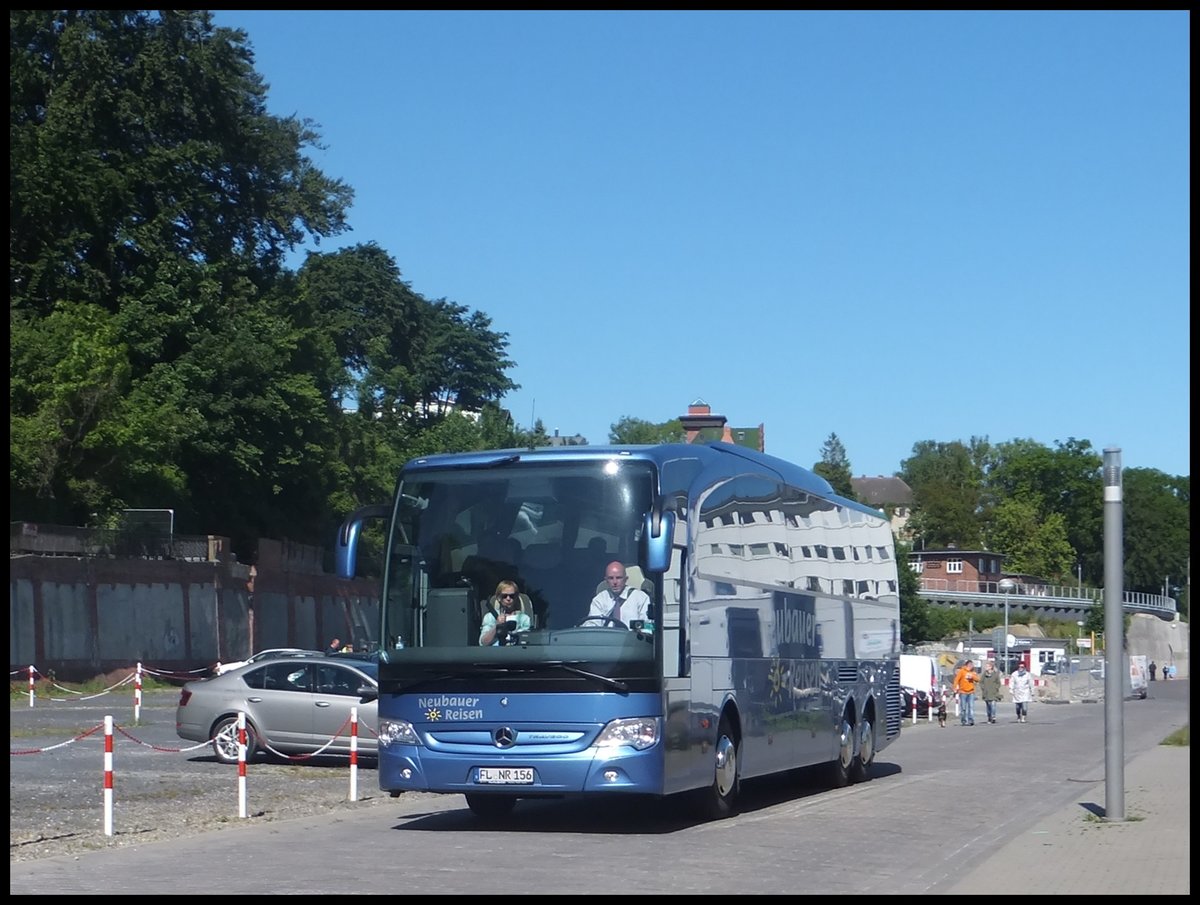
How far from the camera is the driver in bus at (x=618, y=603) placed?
16.0 metres

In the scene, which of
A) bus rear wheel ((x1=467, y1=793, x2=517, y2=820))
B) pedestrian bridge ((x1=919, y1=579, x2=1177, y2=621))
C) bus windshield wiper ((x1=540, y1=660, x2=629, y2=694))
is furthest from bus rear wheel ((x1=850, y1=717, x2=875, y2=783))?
pedestrian bridge ((x1=919, y1=579, x2=1177, y2=621))

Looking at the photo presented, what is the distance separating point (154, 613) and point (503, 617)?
40.4 metres

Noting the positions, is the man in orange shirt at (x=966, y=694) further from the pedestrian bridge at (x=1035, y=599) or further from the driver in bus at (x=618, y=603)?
the pedestrian bridge at (x=1035, y=599)

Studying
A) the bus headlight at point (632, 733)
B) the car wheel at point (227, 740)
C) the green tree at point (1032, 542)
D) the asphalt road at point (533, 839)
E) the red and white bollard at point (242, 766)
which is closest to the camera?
the asphalt road at point (533, 839)

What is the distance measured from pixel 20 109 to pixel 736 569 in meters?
47.8

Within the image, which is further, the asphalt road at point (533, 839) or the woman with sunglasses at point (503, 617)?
the woman with sunglasses at point (503, 617)

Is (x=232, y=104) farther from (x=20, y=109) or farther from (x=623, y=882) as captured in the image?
(x=623, y=882)

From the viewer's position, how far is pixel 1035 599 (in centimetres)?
14300

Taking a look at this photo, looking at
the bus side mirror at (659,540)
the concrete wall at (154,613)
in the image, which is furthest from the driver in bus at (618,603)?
the concrete wall at (154,613)

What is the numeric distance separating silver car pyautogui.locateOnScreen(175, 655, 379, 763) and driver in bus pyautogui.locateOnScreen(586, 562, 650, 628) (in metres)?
9.71

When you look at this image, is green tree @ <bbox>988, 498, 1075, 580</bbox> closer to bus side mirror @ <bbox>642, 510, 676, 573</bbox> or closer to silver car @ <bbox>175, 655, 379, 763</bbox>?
silver car @ <bbox>175, 655, 379, 763</bbox>

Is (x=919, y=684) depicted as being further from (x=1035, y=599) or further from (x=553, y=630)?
(x=1035, y=599)

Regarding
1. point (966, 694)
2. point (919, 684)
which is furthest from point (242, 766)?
point (919, 684)

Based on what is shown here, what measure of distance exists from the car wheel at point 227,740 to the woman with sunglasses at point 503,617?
1034 centimetres
